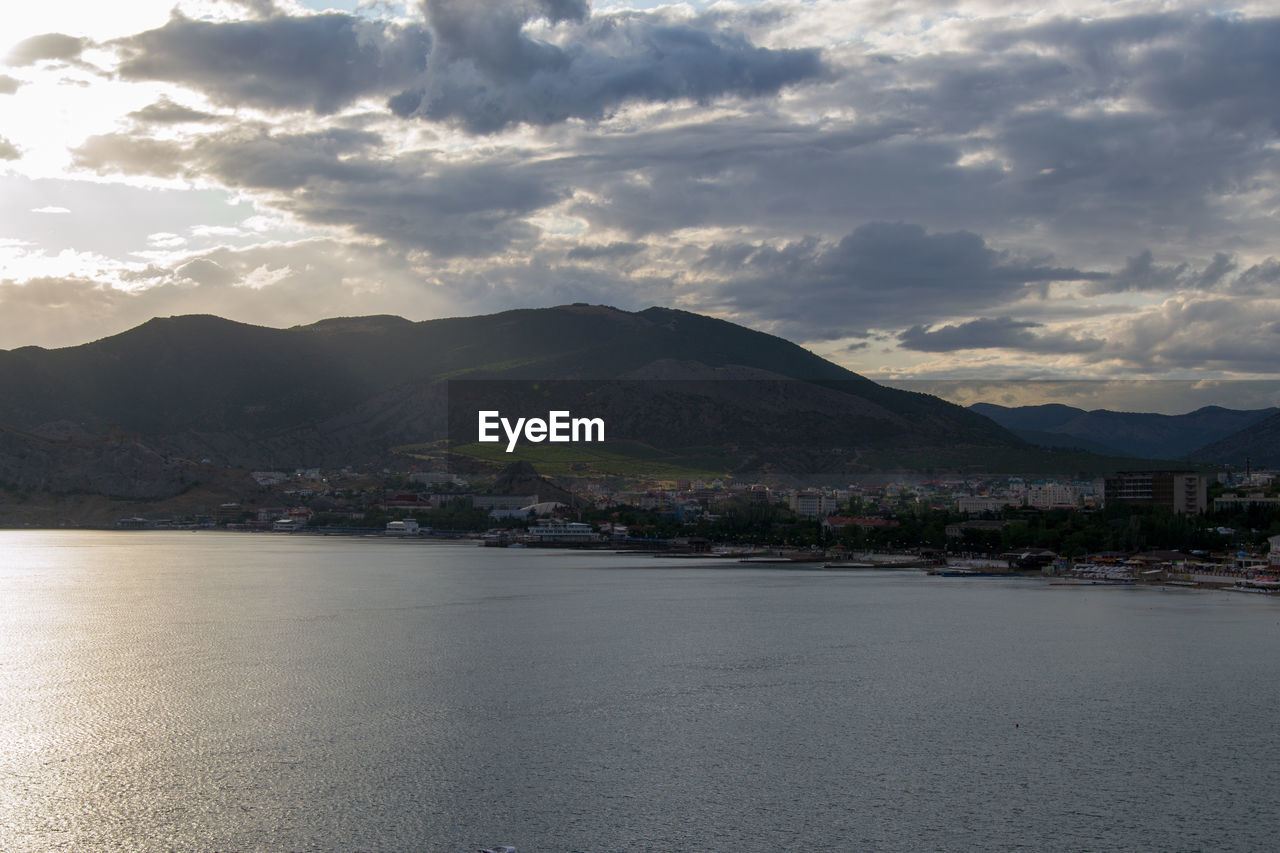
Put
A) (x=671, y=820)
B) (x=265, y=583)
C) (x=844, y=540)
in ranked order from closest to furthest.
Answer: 1. (x=671, y=820)
2. (x=265, y=583)
3. (x=844, y=540)

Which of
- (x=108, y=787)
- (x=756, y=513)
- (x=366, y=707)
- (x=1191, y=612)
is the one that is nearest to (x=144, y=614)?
(x=366, y=707)

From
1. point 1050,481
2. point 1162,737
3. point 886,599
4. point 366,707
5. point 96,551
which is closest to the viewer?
point 1162,737

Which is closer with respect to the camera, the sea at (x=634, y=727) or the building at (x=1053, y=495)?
the sea at (x=634, y=727)

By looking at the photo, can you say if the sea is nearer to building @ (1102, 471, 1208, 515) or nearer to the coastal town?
the coastal town

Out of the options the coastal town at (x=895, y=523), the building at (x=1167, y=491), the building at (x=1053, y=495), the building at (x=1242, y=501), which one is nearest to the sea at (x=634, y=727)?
the coastal town at (x=895, y=523)

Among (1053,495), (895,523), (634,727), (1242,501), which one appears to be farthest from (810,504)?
(634,727)

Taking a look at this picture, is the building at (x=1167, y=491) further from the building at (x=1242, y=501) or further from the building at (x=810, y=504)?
the building at (x=810, y=504)

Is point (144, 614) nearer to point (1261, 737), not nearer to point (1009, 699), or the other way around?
point (1009, 699)
